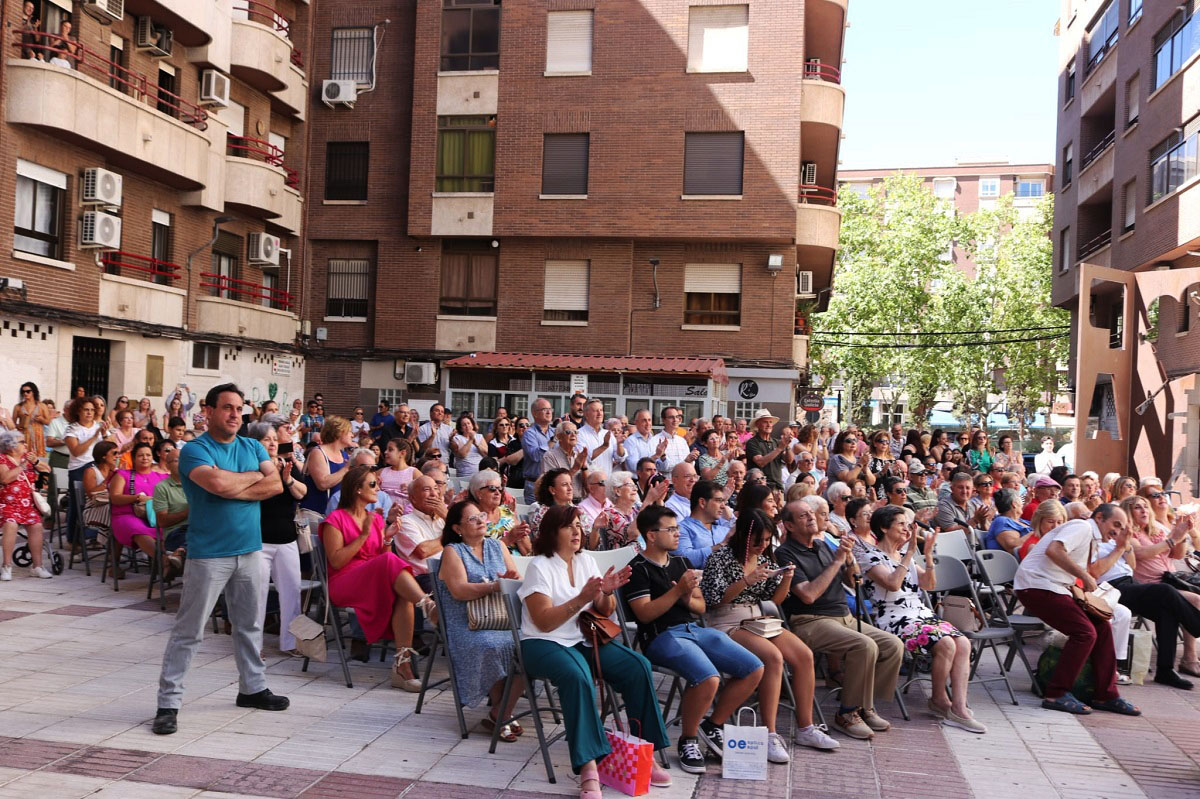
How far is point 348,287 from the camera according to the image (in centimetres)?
2689

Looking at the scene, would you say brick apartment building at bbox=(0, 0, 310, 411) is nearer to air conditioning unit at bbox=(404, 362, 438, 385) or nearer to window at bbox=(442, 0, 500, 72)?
air conditioning unit at bbox=(404, 362, 438, 385)

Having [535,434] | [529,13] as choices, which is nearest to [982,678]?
[535,434]

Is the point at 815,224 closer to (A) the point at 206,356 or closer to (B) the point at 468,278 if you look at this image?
(B) the point at 468,278

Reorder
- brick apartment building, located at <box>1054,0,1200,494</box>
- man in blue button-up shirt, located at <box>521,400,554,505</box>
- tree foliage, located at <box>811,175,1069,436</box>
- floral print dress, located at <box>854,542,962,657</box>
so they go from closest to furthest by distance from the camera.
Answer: floral print dress, located at <box>854,542,962,657</box>
man in blue button-up shirt, located at <box>521,400,554,505</box>
brick apartment building, located at <box>1054,0,1200,494</box>
tree foliage, located at <box>811,175,1069,436</box>

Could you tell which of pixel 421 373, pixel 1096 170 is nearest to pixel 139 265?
pixel 421 373

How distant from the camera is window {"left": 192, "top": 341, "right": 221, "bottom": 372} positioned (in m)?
22.3

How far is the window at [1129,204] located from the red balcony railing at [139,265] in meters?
21.0

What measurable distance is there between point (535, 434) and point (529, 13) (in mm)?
17015

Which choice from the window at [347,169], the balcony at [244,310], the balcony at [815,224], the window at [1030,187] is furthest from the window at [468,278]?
the window at [1030,187]

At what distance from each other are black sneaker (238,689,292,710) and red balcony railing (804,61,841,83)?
22119 mm

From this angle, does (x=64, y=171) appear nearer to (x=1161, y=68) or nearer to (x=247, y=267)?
(x=247, y=267)

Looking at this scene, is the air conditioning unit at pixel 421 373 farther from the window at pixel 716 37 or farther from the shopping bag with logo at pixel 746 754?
the shopping bag with logo at pixel 746 754

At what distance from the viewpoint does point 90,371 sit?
19438 mm

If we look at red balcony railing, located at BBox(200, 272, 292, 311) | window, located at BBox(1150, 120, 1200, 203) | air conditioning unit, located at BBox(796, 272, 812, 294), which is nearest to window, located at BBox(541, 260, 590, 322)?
air conditioning unit, located at BBox(796, 272, 812, 294)
